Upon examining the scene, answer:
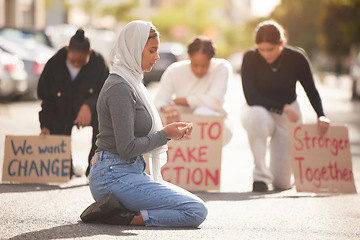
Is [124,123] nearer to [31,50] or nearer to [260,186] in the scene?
[260,186]

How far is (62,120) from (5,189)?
104cm

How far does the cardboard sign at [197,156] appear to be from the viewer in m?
7.81

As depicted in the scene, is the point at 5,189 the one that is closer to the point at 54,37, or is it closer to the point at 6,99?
the point at 6,99

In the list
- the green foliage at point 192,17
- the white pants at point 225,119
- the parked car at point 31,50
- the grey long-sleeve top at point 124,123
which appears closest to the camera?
the grey long-sleeve top at point 124,123

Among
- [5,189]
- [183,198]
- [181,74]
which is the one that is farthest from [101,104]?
[181,74]

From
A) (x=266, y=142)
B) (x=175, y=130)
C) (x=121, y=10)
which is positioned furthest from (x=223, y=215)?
(x=121, y=10)

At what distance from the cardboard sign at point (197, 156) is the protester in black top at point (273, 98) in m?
0.35

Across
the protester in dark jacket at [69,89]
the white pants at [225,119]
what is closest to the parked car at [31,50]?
the protester in dark jacket at [69,89]

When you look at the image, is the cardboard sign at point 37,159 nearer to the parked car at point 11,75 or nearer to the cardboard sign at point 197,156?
the cardboard sign at point 197,156

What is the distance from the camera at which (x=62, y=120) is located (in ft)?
26.0

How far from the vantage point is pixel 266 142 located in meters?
7.81

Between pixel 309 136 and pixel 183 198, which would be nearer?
pixel 183 198

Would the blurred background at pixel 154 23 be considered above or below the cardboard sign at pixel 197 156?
above

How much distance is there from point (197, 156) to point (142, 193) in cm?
266
